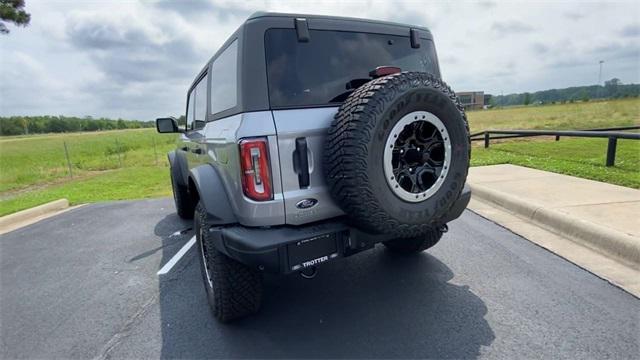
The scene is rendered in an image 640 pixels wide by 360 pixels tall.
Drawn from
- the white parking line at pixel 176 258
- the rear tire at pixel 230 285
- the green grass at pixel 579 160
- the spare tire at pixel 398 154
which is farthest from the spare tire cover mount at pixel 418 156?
the green grass at pixel 579 160

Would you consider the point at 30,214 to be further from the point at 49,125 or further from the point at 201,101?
the point at 49,125

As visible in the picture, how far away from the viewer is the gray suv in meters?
2.11

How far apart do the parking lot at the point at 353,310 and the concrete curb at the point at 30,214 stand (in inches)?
110

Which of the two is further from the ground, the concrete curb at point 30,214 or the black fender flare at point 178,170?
the black fender flare at point 178,170

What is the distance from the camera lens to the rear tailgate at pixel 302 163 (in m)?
2.18

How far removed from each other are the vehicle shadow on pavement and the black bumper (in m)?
0.62

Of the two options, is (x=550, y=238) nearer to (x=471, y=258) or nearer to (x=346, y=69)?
(x=471, y=258)

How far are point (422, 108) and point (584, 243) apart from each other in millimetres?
2750

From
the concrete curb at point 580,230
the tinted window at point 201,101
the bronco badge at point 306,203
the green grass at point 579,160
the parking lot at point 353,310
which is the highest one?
the tinted window at point 201,101

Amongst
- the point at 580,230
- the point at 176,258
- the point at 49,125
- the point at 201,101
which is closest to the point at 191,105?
the point at 201,101

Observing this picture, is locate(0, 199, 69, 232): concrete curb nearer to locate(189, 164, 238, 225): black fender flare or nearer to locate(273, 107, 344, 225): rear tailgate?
locate(189, 164, 238, 225): black fender flare

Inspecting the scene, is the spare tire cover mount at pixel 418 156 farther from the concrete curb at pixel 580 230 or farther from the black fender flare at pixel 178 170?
the black fender flare at pixel 178 170

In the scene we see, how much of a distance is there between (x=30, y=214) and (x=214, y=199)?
6.46 meters

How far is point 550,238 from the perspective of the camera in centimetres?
391
